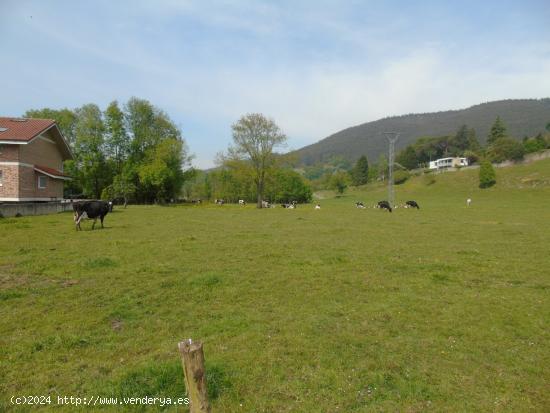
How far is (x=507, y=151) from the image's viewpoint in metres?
95.1

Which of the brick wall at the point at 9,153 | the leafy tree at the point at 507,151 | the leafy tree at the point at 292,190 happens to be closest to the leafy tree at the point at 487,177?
the leafy tree at the point at 507,151

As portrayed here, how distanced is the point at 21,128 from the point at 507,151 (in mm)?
102847

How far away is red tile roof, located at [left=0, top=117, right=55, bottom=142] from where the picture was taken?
29.9 m

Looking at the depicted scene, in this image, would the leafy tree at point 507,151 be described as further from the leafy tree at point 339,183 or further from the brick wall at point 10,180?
the brick wall at point 10,180

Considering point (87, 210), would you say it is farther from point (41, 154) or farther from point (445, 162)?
point (445, 162)

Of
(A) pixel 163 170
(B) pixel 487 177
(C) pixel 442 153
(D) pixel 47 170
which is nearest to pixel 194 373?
(D) pixel 47 170

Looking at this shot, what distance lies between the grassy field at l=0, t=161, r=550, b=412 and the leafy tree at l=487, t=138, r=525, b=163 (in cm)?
9705

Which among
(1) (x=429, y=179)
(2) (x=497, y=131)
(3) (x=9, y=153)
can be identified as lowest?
(3) (x=9, y=153)

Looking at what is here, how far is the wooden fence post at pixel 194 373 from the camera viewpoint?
283cm

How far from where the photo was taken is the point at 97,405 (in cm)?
409

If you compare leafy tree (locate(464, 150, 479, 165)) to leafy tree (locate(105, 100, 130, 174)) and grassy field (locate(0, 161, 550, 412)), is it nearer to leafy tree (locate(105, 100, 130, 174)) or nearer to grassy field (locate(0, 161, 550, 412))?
leafy tree (locate(105, 100, 130, 174))

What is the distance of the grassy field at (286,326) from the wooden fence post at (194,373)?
4.23 feet

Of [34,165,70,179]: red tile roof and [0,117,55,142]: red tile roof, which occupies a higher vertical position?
[0,117,55,142]: red tile roof

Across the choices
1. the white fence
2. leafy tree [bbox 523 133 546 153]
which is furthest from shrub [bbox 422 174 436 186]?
A: the white fence
